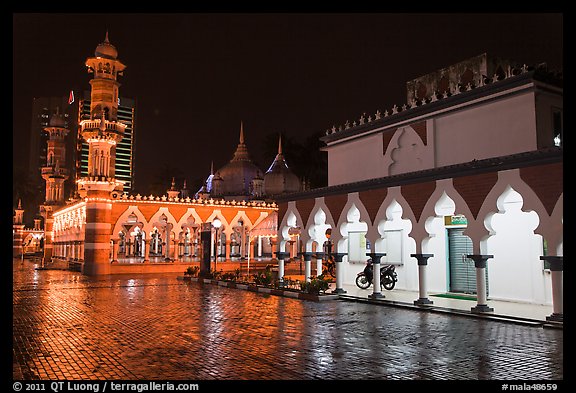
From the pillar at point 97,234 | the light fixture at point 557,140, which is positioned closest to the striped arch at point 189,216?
the pillar at point 97,234

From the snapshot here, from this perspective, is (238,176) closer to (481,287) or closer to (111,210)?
(111,210)

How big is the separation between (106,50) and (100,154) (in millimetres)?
6986

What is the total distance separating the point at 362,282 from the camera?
18.2 m

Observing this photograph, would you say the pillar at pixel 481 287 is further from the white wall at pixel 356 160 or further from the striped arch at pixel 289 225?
the striped arch at pixel 289 225

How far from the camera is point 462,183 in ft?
42.4

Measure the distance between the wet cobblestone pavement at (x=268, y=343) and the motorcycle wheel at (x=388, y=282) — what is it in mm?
3230

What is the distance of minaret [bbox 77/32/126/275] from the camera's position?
28375 mm

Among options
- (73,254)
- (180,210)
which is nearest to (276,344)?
(180,210)

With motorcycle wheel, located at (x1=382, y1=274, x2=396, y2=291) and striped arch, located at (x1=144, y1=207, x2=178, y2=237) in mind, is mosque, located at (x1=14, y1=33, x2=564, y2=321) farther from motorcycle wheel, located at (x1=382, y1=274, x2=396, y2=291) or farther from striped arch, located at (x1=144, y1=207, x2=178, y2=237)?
striped arch, located at (x1=144, y1=207, x2=178, y2=237)

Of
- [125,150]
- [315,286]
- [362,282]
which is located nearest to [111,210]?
[362,282]

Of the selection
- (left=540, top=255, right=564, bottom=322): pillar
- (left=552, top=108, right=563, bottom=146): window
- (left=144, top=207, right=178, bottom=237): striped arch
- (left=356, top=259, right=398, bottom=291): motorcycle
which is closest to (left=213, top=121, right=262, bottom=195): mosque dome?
(left=144, top=207, right=178, bottom=237): striped arch

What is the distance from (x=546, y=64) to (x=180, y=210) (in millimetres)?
24032

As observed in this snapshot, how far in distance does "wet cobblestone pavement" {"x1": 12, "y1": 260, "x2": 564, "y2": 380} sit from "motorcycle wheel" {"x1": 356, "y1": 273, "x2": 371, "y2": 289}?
3.79 metres
